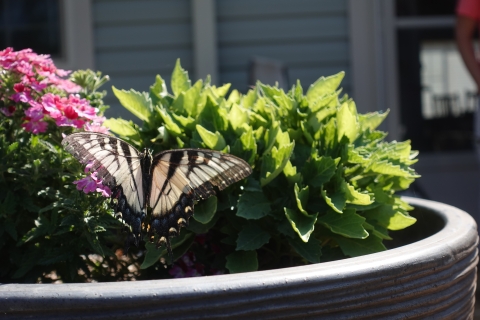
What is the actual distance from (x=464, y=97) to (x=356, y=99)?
156 centimetres

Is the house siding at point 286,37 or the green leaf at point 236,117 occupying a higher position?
the house siding at point 286,37

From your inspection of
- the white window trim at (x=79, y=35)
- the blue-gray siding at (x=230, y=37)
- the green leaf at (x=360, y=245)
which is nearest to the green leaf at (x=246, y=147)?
the green leaf at (x=360, y=245)

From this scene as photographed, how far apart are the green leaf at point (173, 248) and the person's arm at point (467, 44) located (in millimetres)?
2666

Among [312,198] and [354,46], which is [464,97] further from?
[312,198]

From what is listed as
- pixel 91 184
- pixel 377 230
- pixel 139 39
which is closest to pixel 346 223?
pixel 377 230

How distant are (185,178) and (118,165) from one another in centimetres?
17

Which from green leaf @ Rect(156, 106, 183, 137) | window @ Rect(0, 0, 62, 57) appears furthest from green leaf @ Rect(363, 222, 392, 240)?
window @ Rect(0, 0, 62, 57)

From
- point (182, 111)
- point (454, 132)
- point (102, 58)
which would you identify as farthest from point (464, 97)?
point (182, 111)

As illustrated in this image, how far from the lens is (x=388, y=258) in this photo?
1.27 m

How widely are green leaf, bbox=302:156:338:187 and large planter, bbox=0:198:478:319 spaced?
361 mm

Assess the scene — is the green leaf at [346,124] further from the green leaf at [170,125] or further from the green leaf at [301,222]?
the green leaf at [170,125]

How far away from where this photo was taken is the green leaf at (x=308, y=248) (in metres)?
1.63

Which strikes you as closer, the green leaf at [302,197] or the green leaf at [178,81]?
the green leaf at [302,197]

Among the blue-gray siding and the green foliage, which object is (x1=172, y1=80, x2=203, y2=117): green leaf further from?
the blue-gray siding
